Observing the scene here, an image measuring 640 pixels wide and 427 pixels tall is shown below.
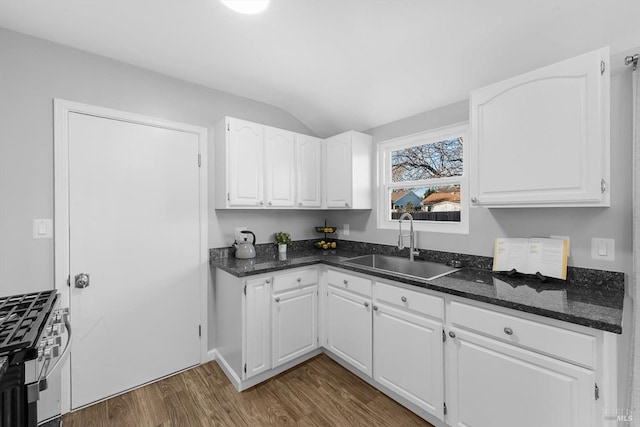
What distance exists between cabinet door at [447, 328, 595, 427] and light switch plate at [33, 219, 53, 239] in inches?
103

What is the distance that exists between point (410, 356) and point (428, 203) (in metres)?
1.32

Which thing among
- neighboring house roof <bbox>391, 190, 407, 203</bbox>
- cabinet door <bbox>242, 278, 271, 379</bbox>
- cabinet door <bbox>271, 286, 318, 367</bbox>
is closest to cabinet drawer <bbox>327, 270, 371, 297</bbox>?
cabinet door <bbox>271, 286, 318, 367</bbox>

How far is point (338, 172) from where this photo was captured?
2.78 metres

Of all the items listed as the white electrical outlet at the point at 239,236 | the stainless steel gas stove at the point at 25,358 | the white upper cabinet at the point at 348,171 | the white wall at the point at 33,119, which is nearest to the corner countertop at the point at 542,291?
the white electrical outlet at the point at 239,236

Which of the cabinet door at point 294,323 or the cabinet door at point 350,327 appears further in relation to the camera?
the cabinet door at point 294,323

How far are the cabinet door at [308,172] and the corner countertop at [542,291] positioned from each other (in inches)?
37.3

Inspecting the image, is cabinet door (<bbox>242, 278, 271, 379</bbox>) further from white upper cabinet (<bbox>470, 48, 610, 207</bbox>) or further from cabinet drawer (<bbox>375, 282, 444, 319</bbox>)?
white upper cabinet (<bbox>470, 48, 610, 207</bbox>)

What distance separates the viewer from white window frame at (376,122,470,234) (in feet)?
7.18

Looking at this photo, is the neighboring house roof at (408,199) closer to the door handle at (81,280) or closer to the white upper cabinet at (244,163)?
the white upper cabinet at (244,163)

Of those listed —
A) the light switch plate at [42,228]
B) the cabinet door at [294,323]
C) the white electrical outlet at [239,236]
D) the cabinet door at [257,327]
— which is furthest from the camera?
the white electrical outlet at [239,236]

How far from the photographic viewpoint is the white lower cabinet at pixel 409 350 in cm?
162

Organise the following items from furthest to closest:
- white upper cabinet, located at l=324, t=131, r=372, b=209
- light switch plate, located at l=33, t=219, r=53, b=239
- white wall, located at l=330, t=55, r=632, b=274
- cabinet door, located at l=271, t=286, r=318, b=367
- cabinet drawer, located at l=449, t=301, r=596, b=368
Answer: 1. white upper cabinet, located at l=324, t=131, r=372, b=209
2. cabinet door, located at l=271, t=286, r=318, b=367
3. light switch plate, located at l=33, t=219, r=53, b=239
4. white wall, located at l=330, t=55, r=632, b=274
5. cabinet drawer, located at l=449, t=301, r=596, b=368

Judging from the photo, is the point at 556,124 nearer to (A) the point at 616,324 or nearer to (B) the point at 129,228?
(A) the point at 616,324

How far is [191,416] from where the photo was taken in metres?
1.78
